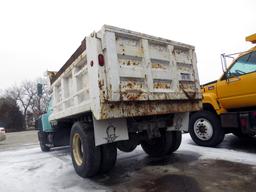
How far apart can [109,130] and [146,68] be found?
123cm

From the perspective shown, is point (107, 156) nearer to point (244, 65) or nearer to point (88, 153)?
point (88, 153)

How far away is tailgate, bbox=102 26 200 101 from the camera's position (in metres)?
3.85

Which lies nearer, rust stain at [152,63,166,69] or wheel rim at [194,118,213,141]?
rust stain at [152,63,166,69]

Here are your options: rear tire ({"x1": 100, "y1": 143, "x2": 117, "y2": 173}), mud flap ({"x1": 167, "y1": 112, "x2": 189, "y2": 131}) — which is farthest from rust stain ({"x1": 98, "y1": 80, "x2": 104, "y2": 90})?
mud flap ({"x1": 167, "y1": 112, "x2": 189, "y2": 131})

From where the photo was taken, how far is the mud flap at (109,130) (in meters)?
4.07

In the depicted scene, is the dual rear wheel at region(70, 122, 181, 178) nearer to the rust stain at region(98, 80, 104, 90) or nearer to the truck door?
the rust stain at region(98, 80, 104, 90)

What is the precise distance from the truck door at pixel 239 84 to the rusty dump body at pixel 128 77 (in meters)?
1.09

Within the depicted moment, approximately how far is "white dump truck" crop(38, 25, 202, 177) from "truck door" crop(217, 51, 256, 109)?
1114 mm

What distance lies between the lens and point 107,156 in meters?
4.48

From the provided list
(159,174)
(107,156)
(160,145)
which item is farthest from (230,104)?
(107,156)

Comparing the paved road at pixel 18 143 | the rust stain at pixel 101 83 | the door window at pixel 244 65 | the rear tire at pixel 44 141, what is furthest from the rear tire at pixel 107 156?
the paved road at pixel 18 143

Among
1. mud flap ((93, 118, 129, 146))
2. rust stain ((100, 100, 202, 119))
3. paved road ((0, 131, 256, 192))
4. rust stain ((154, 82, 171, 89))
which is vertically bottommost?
paved road ((0, 131, 256, 192))

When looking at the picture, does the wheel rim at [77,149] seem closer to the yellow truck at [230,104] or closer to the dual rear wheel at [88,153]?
the dual rear wheel at [88,153]

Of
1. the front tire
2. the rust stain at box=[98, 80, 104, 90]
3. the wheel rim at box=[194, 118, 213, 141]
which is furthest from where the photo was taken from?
the wheel rim at box=[194, 118, 213, 141]
